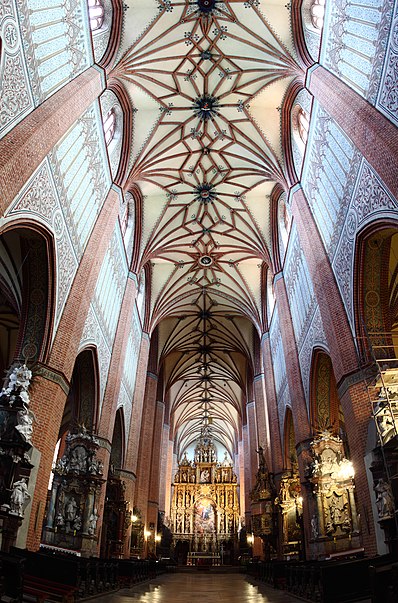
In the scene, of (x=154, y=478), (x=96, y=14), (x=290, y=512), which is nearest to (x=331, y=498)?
(x=290, y=512)

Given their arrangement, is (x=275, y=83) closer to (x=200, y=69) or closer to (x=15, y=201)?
(x=200, y=69)

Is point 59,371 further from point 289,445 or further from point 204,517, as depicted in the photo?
point 204,517

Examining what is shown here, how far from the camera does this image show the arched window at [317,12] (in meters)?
13.9

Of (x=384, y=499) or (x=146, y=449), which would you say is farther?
(x=146, y=449)

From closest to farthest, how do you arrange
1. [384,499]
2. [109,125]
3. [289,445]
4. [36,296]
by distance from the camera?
[384,499] < [36,296] < [109,125] < [289,445]

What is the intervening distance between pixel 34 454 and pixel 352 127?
11004mm

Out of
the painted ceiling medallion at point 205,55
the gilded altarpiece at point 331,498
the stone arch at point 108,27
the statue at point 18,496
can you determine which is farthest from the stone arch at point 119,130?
the gilded altarpiece at point 331,498

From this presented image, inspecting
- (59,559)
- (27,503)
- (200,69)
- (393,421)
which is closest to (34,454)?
(27,503)

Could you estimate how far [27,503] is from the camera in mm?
9664

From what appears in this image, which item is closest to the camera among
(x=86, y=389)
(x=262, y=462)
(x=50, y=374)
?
(x=50, y=374)

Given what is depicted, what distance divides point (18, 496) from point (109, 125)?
1348cm

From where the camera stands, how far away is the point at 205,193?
2225 centimetres

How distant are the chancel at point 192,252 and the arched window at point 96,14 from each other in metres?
0.07

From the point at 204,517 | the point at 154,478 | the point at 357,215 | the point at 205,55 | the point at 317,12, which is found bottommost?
the point at 204,517
